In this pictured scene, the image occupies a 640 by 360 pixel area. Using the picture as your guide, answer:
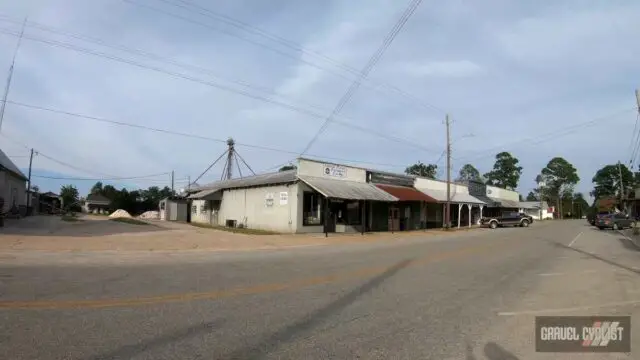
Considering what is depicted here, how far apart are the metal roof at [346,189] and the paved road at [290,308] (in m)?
16.5

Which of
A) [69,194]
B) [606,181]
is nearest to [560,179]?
[606,181]

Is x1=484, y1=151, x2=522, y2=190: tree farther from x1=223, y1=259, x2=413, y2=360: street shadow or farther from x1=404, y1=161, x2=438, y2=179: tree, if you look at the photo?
x1=223, y1=259, x2=413, y2=360: street shadow

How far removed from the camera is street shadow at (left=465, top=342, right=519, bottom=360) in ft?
17.1

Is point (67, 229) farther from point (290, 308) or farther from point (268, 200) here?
point (290, 308)


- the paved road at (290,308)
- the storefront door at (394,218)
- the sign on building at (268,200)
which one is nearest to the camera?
the paved road at (290,308)

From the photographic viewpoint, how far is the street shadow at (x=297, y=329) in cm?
511

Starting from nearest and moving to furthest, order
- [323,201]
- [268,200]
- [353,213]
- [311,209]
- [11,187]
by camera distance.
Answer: [311,209]
[323,201]
[268,200]
[353,213]
[11,187]

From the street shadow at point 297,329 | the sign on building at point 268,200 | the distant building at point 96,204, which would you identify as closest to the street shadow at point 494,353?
the street shadow at point 297,329

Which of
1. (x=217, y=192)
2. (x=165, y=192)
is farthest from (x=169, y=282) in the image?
(x=165, y=192)

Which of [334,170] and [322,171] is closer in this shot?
[322,171]

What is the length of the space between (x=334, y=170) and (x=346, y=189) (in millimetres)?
2918

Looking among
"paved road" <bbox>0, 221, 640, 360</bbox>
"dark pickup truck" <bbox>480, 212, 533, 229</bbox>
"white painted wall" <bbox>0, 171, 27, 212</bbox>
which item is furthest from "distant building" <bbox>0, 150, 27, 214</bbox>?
"dark pickup truck" <bbox>480, 212, 533, 229</bbox>

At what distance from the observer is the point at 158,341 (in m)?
5.42

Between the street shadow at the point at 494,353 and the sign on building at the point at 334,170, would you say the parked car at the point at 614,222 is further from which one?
the street shadow at the point at 494,353
